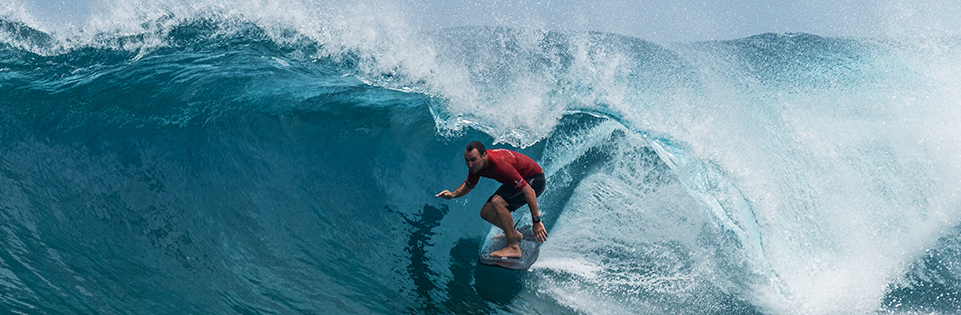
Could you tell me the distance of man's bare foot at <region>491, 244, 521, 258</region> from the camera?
4352 millimetres

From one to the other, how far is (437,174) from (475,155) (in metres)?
2.18

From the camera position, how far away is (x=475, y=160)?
376 cm

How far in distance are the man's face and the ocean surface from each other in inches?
40.2

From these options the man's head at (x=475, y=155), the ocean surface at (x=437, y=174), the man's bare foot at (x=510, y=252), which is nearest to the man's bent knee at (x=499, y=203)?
the man's bare foot at (x=510, y=252)

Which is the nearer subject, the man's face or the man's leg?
the man's face

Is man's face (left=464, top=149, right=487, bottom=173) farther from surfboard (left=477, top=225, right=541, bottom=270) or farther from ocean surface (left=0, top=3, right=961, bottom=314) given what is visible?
ocean surface (left=0, top=3, right=961, bottom=314)

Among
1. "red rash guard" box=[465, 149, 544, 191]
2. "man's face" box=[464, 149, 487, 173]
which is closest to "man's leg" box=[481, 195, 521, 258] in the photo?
"red rash guard" box=[465, 149, 544, 191]

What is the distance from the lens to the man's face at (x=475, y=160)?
374cm

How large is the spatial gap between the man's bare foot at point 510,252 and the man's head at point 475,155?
862 mm

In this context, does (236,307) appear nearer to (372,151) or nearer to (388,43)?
(372,151)

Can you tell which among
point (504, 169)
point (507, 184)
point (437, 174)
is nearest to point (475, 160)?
point (504, 169)

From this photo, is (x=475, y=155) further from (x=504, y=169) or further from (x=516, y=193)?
(x=516, y=193)

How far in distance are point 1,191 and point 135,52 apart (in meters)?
2.93

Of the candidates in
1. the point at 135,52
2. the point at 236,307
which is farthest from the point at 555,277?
the point at 135,52
